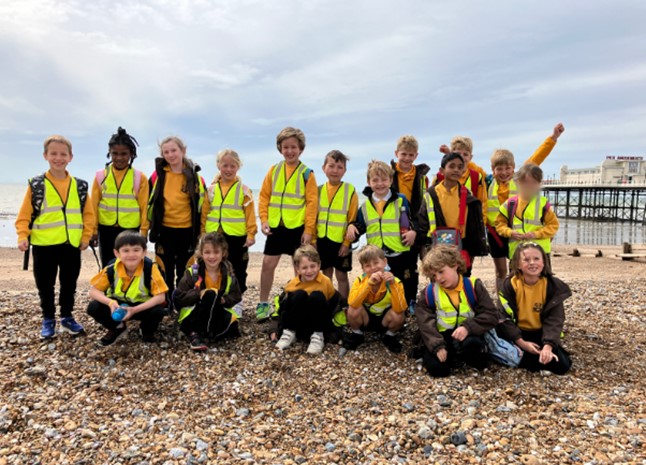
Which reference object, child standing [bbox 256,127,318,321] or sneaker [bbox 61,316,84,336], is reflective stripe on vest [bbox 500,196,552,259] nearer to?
child standing [bbox 256,127,318,321]

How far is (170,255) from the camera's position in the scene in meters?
6.12

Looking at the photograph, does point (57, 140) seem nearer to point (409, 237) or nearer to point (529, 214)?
point (409, 237)

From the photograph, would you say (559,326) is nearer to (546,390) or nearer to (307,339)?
(546,390)

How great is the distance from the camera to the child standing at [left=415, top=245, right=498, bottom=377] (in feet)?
15.0

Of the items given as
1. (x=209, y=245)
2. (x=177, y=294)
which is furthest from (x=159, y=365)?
(x=209, y=245)

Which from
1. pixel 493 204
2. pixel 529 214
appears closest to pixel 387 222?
pixel 493 204

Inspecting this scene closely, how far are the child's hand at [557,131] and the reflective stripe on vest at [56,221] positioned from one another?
657cm

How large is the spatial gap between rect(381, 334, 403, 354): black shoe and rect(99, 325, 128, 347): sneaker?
3163mm

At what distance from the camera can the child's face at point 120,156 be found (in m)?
5.81

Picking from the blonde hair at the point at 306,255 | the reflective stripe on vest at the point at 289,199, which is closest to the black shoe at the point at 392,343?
the blonde hair at the point at 306,255

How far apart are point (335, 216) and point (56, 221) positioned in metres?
3.45

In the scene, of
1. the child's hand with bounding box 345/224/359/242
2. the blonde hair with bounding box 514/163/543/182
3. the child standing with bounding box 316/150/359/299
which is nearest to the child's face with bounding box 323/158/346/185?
the child standing with bounding box 316/150/359/299

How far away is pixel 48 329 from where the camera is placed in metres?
5.41

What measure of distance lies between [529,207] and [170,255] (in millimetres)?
4844
